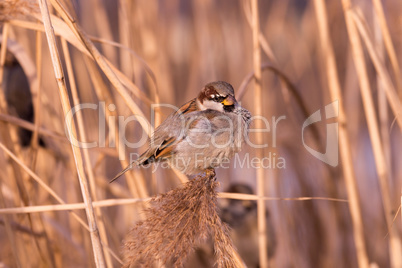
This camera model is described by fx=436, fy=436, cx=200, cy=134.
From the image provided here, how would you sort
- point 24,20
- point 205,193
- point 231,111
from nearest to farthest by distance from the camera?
point 205,193, point 24,20, point 231,111

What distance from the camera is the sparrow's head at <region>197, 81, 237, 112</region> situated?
1.65 meters

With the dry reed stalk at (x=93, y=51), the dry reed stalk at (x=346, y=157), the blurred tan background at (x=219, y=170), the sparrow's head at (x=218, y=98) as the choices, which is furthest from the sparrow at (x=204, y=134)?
the dry reed stalk at (x=346, y=157)

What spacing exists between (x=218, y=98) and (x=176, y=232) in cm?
64

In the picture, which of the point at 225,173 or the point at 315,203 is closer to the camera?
the point at 315,203

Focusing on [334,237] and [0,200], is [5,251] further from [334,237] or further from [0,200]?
[334,237]

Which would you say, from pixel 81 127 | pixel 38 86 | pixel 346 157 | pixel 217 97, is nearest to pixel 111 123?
pixel 81 127

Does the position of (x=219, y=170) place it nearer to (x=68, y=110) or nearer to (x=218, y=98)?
(x=218, y=98)

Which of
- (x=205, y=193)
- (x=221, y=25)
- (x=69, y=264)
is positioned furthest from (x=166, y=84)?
(x=205, y=193)

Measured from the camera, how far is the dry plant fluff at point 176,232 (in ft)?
3.90

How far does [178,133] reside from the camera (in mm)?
1701

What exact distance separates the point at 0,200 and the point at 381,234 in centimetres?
202

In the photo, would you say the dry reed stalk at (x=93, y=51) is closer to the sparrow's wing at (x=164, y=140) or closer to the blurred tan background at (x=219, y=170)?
the sparrow's wing at (x=164, y=140)

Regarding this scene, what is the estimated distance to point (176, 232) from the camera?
1.21 metres

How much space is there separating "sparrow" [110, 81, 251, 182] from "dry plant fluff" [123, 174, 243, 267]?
1.24 feet
